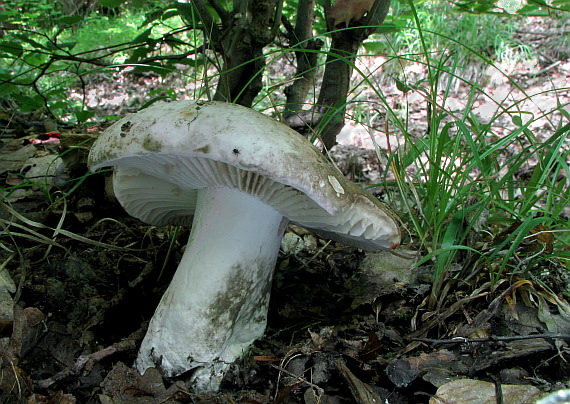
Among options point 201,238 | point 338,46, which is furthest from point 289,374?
point 338,46

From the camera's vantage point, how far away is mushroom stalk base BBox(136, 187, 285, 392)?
177 cm

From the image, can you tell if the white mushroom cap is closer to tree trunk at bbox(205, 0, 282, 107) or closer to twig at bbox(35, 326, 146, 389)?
twig at bbox(35, 326, 146, 389)

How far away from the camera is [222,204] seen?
1846 millimetres

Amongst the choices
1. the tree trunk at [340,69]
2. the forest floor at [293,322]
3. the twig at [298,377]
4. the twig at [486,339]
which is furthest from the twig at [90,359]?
the tree trunk at [340,69]

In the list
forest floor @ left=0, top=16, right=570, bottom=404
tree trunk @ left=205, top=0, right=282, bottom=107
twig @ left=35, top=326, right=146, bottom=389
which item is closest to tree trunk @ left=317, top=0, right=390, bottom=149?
tree trunk @ left=205, top=0, right=282, bottom=107

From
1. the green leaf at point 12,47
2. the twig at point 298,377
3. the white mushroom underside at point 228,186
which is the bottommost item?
the twig at point 298,377

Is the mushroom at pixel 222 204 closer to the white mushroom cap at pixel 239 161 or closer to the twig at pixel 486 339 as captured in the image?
the white mushroom cap at pixel 239 161

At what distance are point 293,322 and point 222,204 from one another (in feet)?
2.23

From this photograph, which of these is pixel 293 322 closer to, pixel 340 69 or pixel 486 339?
pixel 486 339

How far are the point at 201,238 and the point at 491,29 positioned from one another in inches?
309

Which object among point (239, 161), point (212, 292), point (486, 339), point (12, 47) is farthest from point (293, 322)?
point (12, 47)

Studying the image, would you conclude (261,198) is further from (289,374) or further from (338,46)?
(338,46)

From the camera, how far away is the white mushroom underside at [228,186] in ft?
5.35

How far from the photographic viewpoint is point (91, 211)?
2643 millimetres
